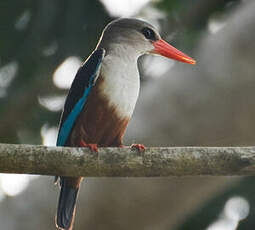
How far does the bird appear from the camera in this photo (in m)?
4.75

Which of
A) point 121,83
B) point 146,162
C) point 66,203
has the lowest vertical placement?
point 146,162

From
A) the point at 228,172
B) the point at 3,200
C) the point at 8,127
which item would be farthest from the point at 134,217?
the point at 228,172

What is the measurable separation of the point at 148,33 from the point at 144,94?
2.75 metres

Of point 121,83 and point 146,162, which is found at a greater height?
point 121,83

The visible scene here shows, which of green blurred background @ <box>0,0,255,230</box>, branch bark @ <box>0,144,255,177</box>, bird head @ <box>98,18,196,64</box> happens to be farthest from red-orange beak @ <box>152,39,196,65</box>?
green blurred background @ <box>0,0,255,230</box>

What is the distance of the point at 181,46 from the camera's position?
29.0ft

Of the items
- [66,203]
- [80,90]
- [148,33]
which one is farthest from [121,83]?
[66,203]

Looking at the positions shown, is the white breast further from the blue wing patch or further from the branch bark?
the branch bark

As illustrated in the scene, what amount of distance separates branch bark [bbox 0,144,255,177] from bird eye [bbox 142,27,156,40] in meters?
1.12

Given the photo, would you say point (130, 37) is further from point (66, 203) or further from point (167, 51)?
point (66, 203)

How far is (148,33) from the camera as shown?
5203mm

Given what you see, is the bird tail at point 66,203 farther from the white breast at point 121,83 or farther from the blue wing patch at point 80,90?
the white breast at point 121,83

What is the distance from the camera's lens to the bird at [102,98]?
475 cm

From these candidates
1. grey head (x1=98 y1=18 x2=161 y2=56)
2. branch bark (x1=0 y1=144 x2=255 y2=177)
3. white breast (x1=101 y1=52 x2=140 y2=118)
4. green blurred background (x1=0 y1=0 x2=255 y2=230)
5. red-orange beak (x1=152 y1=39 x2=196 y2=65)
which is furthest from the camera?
green blurred background (x1=0 y1=0 x2=255 y2=230)
